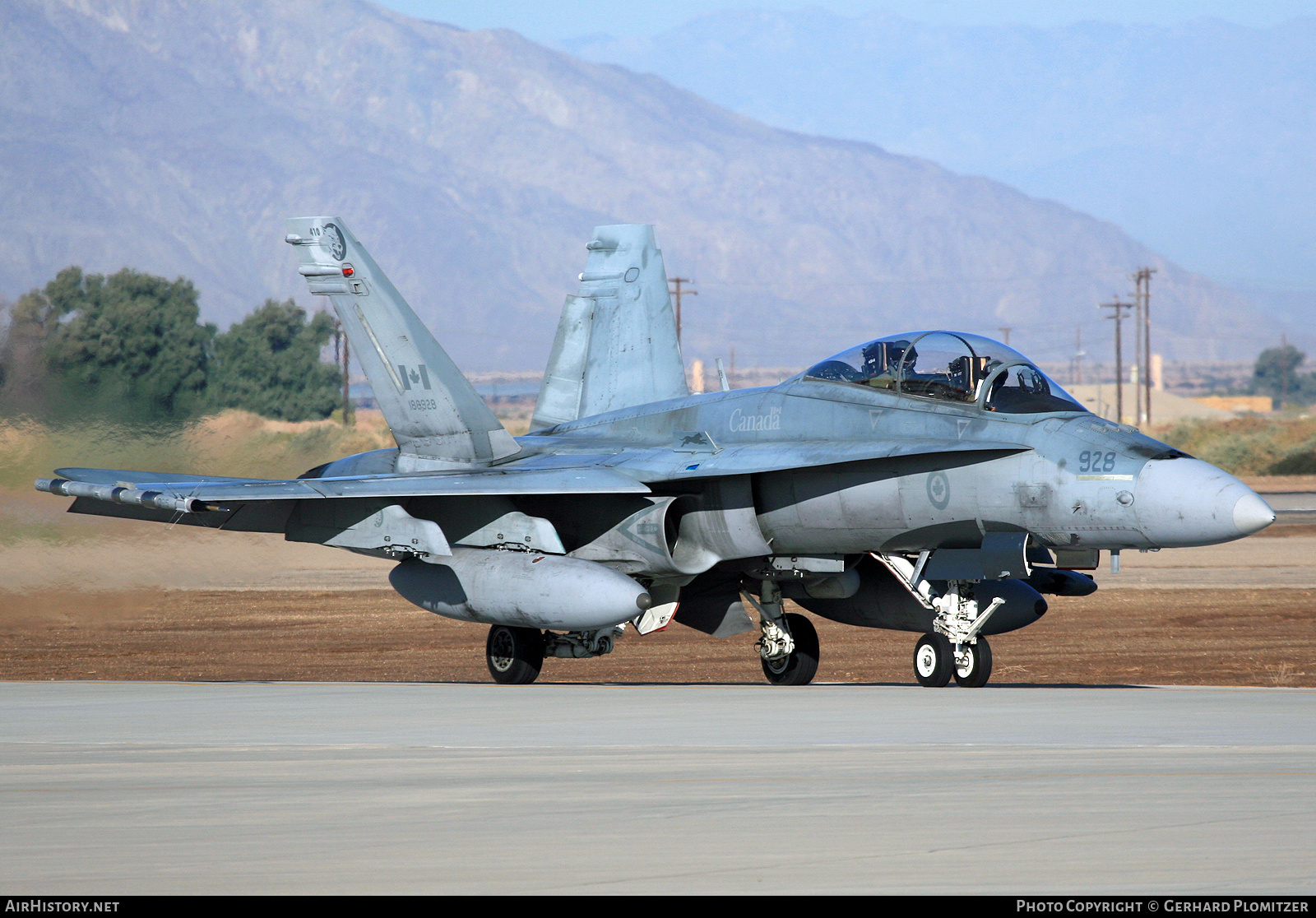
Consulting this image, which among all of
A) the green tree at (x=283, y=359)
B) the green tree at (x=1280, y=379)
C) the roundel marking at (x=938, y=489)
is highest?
the green tree at (x=1280, y=379)

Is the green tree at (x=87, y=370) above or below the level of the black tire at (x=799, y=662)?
above

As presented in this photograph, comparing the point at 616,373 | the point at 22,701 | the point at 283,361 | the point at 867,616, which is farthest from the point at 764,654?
the point at 283,361

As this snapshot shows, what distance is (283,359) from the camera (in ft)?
241

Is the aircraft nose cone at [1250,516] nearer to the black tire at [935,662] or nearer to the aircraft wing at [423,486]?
the black tire at [935,662]

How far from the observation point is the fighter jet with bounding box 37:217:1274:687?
12414 mm

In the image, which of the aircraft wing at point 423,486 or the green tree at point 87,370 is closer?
the aircraft wing at point 423,486

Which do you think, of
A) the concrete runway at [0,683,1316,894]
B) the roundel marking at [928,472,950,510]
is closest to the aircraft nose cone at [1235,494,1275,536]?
the concrete runway at [0,683,1316,894]

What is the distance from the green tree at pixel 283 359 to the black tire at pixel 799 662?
4906 cm

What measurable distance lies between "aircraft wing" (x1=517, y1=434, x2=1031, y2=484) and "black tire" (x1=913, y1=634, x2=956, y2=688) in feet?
5.29

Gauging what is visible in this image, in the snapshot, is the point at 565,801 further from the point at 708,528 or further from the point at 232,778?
the point at 708,528

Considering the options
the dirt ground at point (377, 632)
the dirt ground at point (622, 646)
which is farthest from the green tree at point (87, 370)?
the dirt ground at point (622, 646)

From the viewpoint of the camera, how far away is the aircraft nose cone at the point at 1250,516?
11.2 meters

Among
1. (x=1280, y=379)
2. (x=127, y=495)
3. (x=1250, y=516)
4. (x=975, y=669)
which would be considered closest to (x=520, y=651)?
(x=127, y=495)

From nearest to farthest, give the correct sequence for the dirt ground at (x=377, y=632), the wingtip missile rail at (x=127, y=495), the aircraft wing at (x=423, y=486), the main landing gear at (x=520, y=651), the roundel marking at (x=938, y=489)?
the roundel marking at (x=938, y=489) < the aircraft wing at (x=423, y=486) < the wingtip missile rail at (x=127, y=495) < the main landing gear at (x=520, y=651) < the dirt ground at (x=377, y=632)
